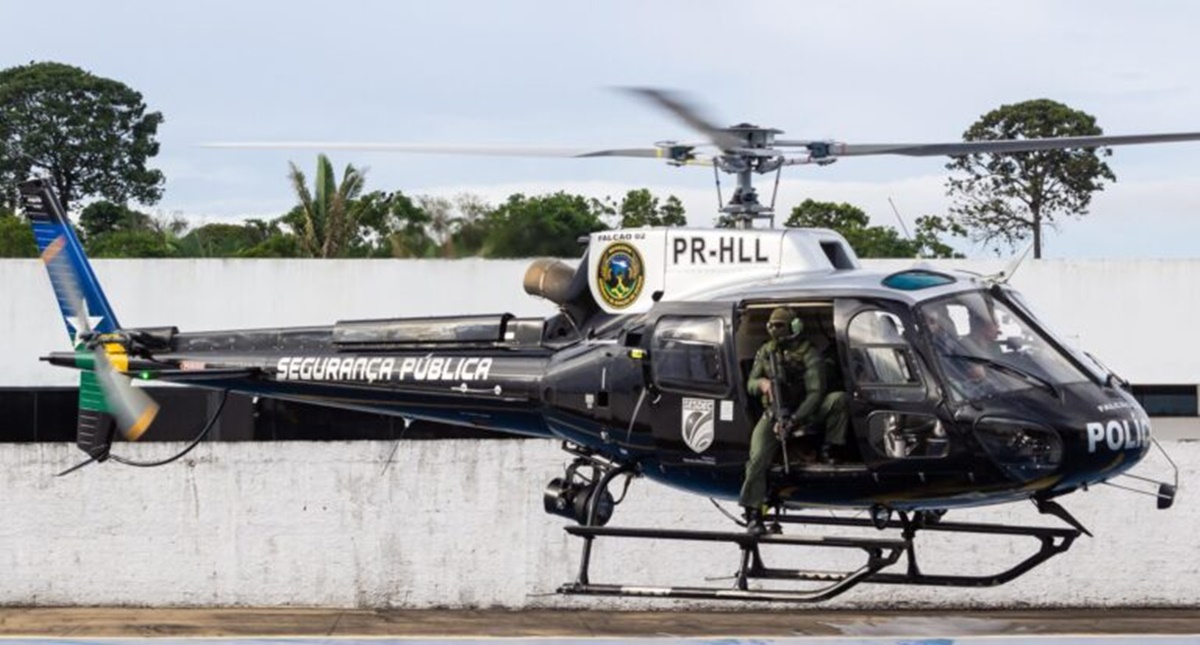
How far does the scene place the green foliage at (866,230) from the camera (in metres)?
36.6

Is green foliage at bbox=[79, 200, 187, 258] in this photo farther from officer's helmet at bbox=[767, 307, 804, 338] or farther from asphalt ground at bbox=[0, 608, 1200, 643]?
officer's helmet at bbox=[767, 307, 804, 338]

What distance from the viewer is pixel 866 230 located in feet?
158

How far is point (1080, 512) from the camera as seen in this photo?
21516mm

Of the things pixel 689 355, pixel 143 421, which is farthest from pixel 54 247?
pixel 689 355

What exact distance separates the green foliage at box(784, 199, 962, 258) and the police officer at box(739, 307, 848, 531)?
21.4 meters

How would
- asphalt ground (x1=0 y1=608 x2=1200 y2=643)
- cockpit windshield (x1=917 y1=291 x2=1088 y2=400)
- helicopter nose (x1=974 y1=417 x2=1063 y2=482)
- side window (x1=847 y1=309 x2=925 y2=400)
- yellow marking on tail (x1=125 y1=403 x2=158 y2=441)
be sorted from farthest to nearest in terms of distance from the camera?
asphalt ground (x1=0 y1=608 x2=1200 y2=643) < yellow marking on tail (x1=125 y1=403 x2=158 y2=441) < side window (x1=847 y1=309 x2=925 y2=400) < cockpit windshield (x1=917 y1=291 x2=1088 y2=400) < helicopter nose (x1=974 y1=417 x2=1063 y2=482)

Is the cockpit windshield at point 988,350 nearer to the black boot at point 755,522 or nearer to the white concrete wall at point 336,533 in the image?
the black boot at point 755,522

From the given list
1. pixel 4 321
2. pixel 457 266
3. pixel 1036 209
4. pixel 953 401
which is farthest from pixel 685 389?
pixel 1036 209

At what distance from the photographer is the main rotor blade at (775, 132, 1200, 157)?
42.5ft

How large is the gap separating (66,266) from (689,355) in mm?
7055

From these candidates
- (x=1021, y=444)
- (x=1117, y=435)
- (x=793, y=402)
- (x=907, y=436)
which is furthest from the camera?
(x=793, y=402)

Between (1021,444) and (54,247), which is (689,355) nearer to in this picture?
(1021,444)

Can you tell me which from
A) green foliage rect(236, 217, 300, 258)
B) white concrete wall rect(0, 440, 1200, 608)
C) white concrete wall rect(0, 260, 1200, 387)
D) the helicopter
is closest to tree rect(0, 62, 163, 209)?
green foliage rect(236, 217, 300, 258)

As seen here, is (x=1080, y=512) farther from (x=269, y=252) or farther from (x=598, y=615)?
(x=269, y=252)
